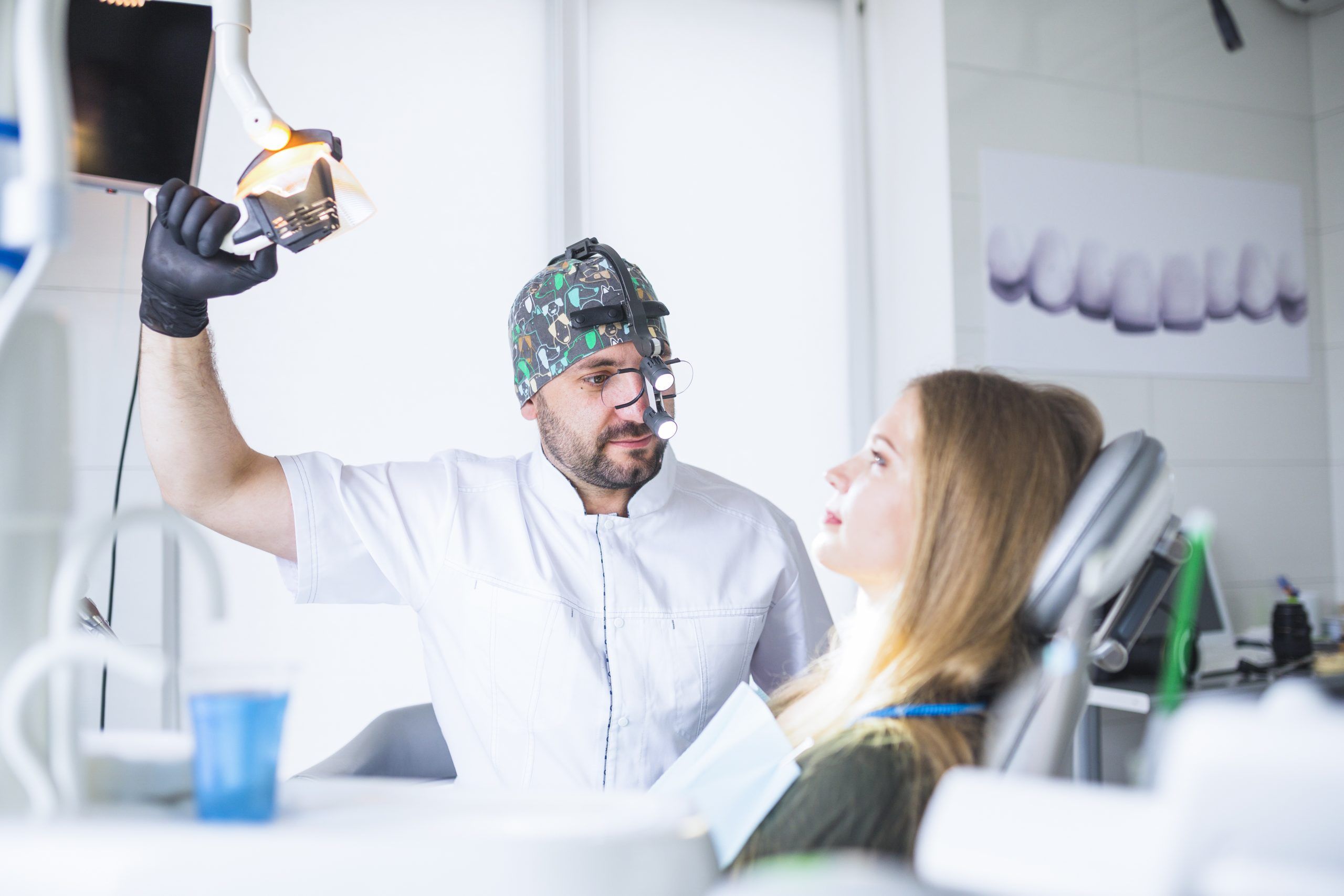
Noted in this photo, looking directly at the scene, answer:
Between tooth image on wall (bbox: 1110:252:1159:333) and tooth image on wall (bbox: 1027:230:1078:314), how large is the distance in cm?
17

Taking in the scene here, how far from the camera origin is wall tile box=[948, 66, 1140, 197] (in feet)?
10.2

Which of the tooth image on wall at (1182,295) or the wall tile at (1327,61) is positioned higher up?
the wall tile at (1327,61)

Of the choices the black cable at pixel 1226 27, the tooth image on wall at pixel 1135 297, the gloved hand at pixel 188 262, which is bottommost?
the gloved hand at pixel 188 262

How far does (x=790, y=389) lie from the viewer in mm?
3266

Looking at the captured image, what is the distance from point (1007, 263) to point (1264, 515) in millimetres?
1287

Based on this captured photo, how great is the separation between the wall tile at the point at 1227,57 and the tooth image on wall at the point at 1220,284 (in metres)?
0.52

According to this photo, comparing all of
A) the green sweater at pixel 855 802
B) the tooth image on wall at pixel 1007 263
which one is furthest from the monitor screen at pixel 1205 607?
the green sweater at pixel 855 802

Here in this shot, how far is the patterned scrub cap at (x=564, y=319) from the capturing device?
1874 mm

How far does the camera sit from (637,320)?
1858mm

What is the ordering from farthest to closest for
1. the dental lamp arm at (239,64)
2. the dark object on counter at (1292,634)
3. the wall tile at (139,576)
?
1. the dark object on counter at (1292,634)
2. the wall tile at (139,576)
3. the dental lamp arm at (239,64)

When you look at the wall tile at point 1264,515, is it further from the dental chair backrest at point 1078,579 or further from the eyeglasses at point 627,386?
the dental chair backrest at point 1078,579

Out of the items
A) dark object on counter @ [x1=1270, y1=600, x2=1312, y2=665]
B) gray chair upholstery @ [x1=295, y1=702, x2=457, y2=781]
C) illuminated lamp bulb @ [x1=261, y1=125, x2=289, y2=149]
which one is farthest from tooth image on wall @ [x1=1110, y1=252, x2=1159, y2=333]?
illuminated lamp bulb @ [x1=261, y1=125, x2=289, y2=149]

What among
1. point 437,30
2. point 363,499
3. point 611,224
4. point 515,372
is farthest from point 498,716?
point 437,30

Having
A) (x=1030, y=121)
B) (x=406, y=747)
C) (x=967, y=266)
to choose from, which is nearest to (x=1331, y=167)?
Answer: (x=1030, y=121)
